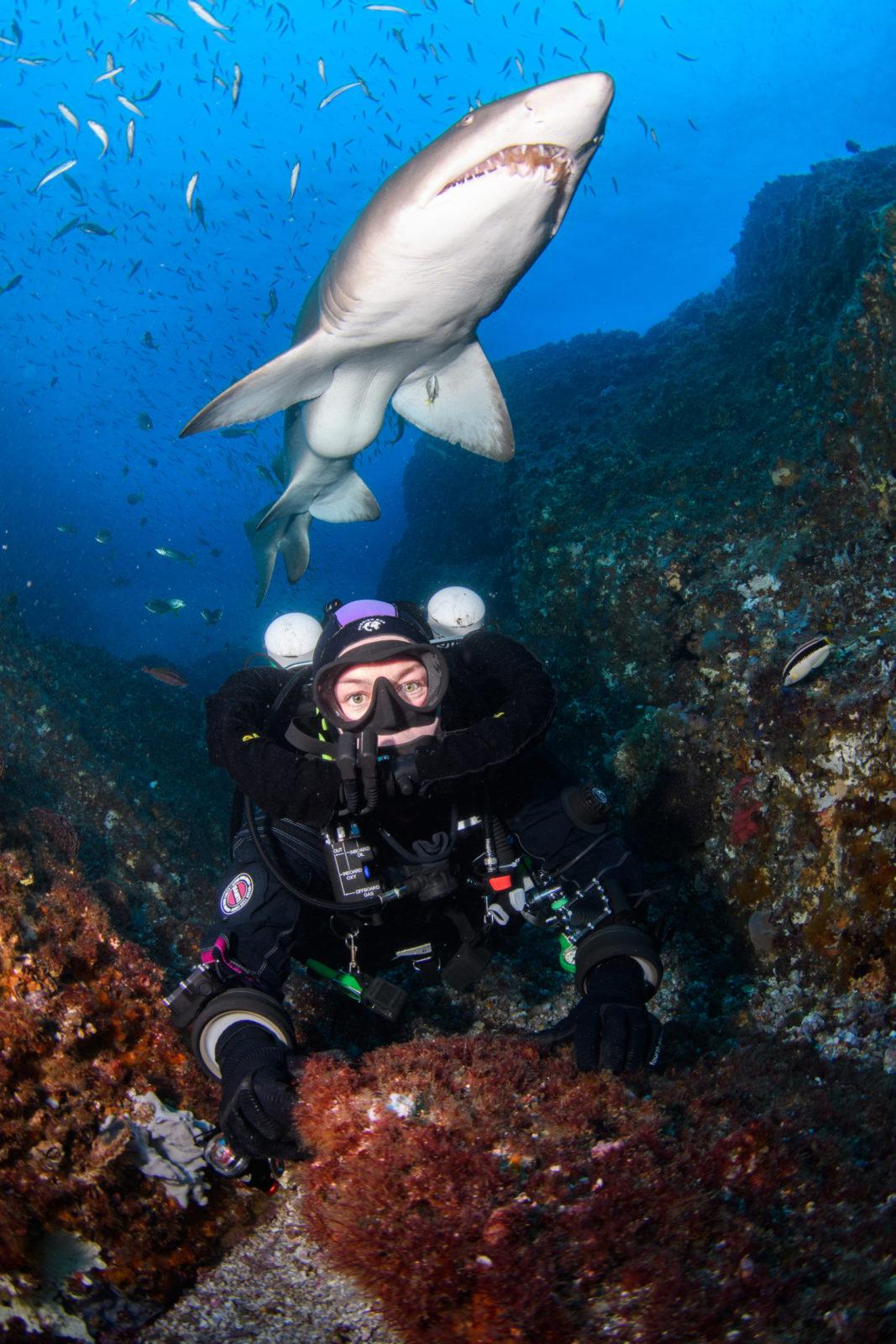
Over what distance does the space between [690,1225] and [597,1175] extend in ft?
0.93

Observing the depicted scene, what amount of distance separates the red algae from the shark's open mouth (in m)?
4.42

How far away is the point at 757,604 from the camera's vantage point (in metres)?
5.96

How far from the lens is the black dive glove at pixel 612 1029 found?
251cm

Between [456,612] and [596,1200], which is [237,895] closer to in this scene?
[596,1200]

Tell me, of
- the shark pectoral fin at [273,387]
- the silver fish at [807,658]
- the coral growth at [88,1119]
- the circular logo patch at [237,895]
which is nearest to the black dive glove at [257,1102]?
the coral growth at [88,1119]

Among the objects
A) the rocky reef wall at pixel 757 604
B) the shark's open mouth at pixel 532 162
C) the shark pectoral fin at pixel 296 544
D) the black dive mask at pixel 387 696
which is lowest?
the rocky reef wall at pixel 757 604

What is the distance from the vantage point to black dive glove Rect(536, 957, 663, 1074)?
8.24 feet

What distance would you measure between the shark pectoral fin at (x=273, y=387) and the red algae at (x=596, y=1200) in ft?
14.3

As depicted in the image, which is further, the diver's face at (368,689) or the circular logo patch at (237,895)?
the diver's face at (368,689)

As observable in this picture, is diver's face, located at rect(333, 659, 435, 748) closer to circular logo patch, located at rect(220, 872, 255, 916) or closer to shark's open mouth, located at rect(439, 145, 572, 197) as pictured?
circular logo patch, located at rect(220, 872, 255, 916)

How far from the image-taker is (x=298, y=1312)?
208cm

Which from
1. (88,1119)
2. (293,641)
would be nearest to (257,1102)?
(88,1119)

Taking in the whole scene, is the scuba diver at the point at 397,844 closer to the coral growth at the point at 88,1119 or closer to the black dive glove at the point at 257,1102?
the black dive glove at the point at 257,1102

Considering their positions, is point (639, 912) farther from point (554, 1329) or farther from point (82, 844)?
point (82, 844)
